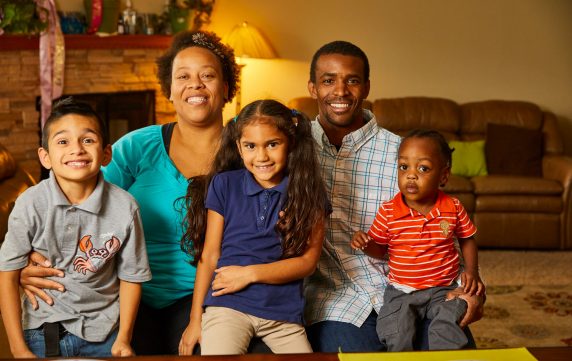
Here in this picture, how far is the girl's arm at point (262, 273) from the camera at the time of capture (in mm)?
1986

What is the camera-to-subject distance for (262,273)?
1.99 metres

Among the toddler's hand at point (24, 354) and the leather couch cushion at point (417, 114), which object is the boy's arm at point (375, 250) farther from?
the leather couch cushion at point (417, 114)

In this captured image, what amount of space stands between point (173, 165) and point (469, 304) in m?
0.92

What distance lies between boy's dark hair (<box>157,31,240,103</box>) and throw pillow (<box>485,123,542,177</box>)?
3570mm

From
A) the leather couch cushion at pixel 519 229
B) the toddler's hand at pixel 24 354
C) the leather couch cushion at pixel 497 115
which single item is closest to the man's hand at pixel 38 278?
the toddler's hand at pixel 24 354

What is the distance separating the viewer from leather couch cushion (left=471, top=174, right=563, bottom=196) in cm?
539

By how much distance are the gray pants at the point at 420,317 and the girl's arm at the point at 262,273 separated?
0.26m

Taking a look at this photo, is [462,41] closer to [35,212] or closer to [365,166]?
[365,166]

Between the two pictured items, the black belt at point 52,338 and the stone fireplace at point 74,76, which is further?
the stone fireplace at point 74,76

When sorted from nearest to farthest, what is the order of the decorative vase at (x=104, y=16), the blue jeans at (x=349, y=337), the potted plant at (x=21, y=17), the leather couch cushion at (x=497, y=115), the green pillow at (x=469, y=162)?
1. the blue jeans at (x=349, y=337)
2. the potted plant at (x=21, y=17)
3. the decorative vase at (x=104, y=16)
4. the green pillow at (x=469, y=162)
5. the leather couch cushion at (x=497, y=115)

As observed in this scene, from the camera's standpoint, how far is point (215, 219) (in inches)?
82.0

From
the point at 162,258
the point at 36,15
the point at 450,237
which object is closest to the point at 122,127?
the point at 36,15

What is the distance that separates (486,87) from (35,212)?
16.9 feet

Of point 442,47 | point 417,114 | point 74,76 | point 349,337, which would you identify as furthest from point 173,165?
point 442,47
